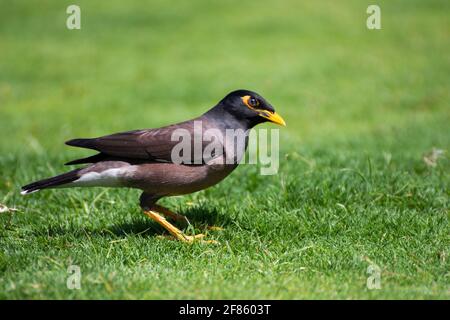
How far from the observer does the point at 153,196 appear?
215 inches

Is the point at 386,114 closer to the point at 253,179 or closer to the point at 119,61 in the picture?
the point at 253,179

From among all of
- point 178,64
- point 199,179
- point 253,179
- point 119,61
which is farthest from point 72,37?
point 199,179

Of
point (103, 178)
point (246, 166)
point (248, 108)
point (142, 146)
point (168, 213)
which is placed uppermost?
point (248, 108)

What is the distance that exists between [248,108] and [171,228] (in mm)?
1257

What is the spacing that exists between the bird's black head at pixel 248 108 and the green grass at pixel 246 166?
31.5 inches

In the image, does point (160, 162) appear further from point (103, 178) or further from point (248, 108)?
point (248, 108)

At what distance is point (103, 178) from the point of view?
5.27 meters

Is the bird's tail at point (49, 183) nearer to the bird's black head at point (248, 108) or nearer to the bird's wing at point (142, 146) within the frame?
the bird's wing at point (142, 146)

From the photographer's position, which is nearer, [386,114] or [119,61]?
[386,114]

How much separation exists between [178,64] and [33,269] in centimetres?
1066

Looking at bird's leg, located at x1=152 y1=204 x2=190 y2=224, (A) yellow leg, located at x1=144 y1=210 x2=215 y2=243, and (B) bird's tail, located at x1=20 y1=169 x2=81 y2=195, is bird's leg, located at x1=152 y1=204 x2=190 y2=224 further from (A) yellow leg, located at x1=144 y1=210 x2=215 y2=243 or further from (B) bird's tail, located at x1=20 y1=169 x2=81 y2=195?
(B) bird's tail, located at x1=20 y1=169 x2=81 y2=195

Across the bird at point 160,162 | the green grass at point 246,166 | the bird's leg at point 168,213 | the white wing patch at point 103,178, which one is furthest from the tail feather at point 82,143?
the bird's leg at point 168,213

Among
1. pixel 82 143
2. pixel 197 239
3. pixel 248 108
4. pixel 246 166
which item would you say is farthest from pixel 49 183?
pixel 246 166
